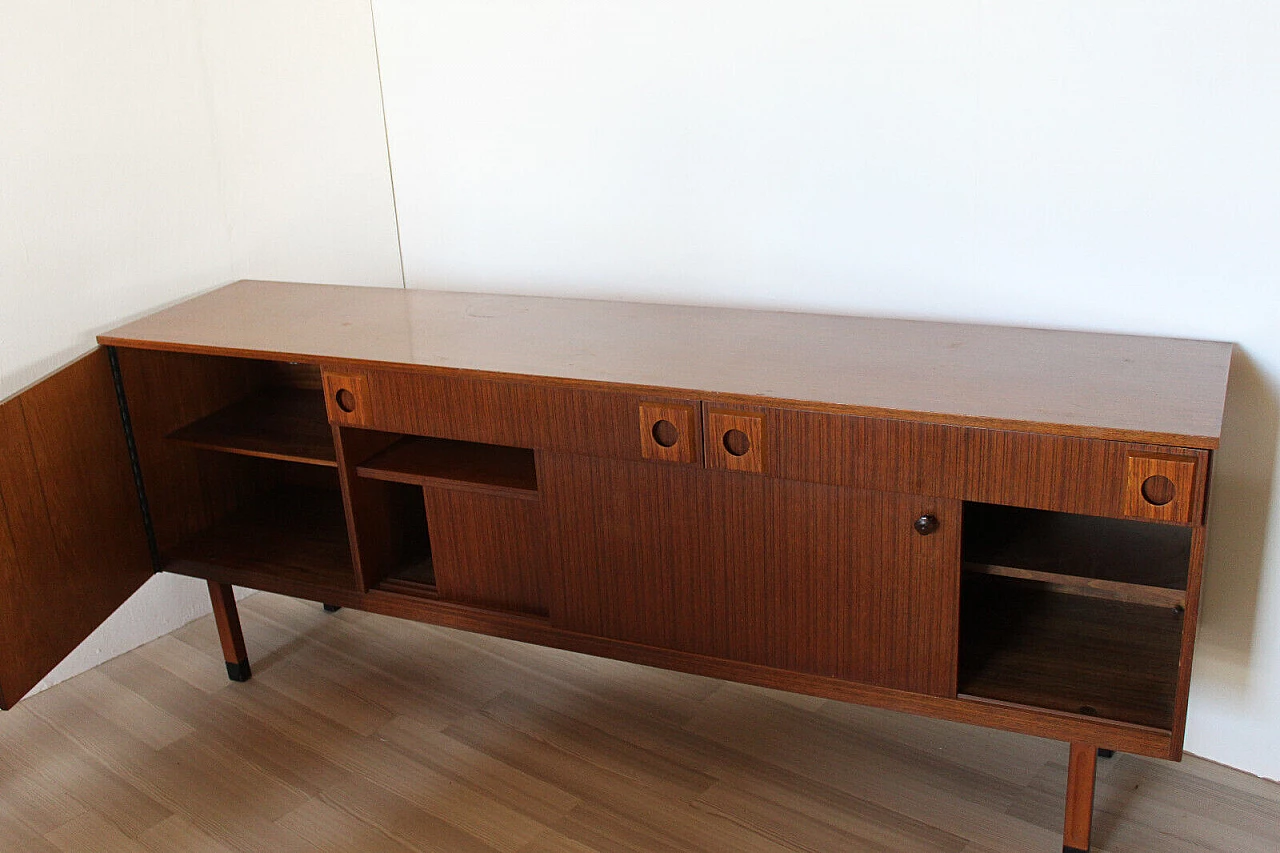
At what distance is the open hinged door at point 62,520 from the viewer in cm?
194

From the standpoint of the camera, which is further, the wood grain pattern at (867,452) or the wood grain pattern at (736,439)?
the wood grain pattern at (736,439)

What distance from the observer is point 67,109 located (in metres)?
2.27

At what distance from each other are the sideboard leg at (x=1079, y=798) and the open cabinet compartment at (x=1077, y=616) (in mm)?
96

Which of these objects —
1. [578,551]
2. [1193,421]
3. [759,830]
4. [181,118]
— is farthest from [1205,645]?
[181,118]

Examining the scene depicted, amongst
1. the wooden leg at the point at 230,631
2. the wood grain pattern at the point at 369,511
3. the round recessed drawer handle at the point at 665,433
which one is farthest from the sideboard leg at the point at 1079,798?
the wooden leg at the point at 230,631

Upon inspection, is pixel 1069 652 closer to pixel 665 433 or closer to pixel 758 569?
pixel 758 569

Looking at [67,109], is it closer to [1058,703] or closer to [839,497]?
[839,497]

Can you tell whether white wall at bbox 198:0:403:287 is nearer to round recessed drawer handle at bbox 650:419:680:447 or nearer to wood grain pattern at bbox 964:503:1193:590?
round recessed drawer handle at bbox 650:419:680:447

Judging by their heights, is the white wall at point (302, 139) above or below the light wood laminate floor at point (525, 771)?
above

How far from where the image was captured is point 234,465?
244 centimetres

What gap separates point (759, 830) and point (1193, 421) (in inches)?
35.0

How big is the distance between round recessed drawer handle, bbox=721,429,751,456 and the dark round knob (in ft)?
0.81

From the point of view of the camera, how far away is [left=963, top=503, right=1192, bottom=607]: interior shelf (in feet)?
5.07

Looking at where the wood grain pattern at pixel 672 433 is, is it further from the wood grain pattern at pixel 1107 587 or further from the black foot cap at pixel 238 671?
the black foot cap at pixel 238 671
